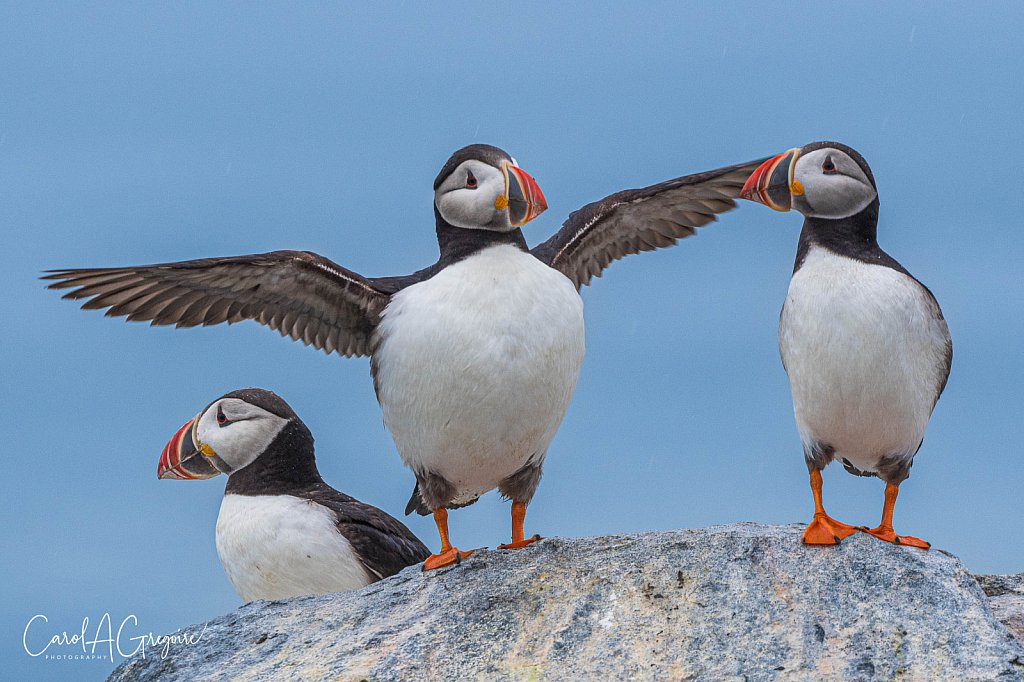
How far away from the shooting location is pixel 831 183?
5.46 meters

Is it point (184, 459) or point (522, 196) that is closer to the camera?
point (522, 196)

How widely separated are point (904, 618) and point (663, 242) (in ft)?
10.1

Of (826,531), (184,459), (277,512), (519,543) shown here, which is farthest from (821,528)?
(184,459)

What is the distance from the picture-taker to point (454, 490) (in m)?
6.04

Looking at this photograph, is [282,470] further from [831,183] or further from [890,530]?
[831,183]

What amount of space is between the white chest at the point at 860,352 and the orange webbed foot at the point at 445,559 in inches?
79.1

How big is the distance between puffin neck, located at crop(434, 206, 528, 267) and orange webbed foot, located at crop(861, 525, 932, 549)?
238 centimetres

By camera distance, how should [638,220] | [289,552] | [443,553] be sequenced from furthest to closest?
1. [638,220]
2. [289,552]
3. [443,553]

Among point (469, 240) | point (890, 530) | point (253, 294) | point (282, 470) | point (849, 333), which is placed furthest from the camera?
point (282, 470)

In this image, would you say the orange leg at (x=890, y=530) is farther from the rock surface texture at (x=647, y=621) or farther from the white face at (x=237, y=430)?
the white face at (x=237, y=430)

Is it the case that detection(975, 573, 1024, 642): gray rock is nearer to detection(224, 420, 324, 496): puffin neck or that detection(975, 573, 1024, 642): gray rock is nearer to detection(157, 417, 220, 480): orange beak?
detection(224, 420, 324, 496): puffin neck

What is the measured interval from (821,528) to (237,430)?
3.84m

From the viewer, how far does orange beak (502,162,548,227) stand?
5.56 m

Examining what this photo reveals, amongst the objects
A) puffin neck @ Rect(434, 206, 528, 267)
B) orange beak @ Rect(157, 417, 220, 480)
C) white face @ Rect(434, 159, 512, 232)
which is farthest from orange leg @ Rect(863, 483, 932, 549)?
orange beak @ Rect(157, 417, 220, 480)
